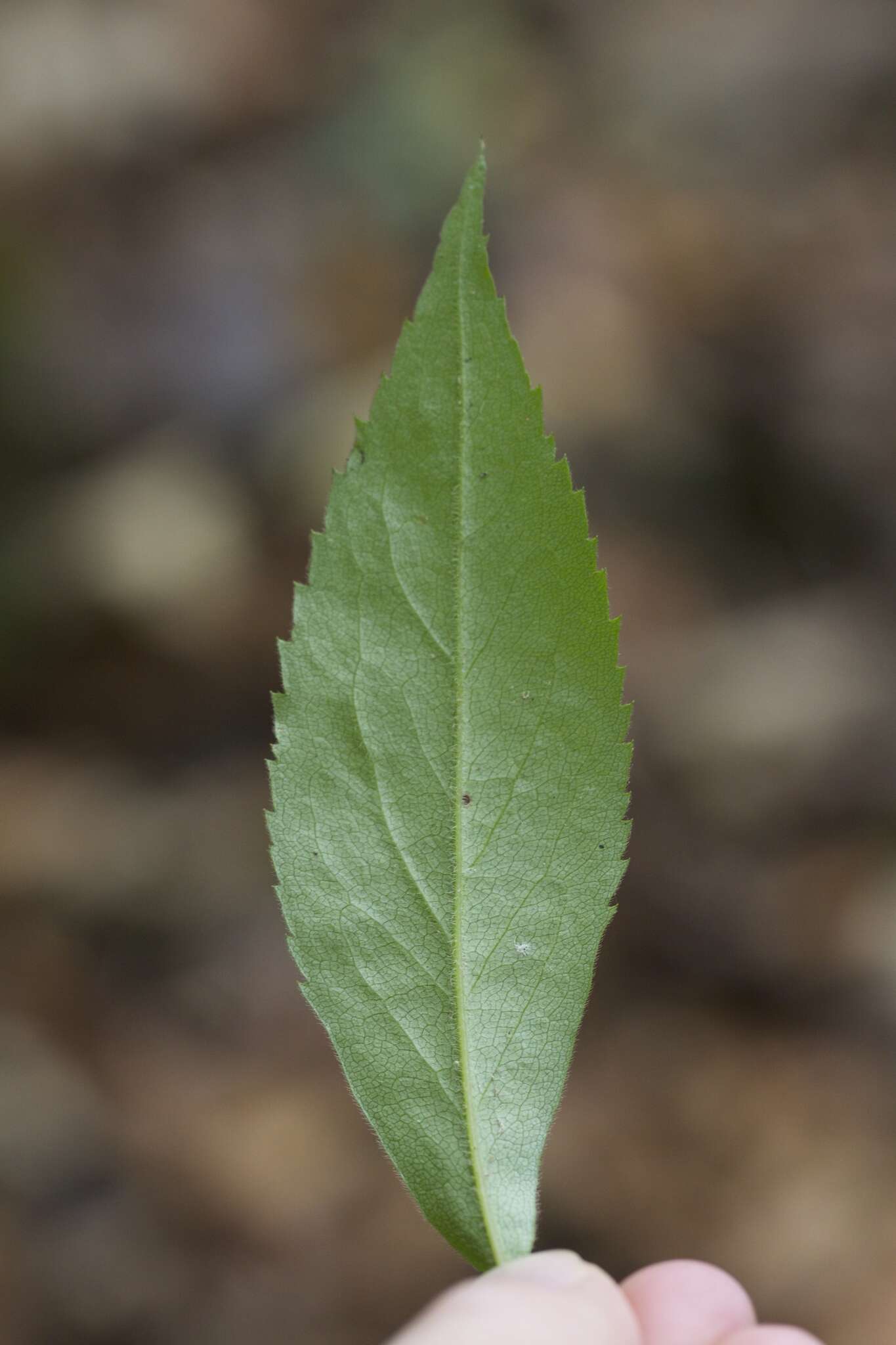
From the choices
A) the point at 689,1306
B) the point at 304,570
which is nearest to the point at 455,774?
the point at 689,1306

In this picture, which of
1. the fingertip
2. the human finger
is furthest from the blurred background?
the human finger

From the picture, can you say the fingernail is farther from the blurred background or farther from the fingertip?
the blurred background

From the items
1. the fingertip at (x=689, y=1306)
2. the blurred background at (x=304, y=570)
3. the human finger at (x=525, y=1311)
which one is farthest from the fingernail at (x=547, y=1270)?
the blurred background at (x=304, y=570)

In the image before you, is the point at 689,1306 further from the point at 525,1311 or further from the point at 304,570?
the point at 304,570

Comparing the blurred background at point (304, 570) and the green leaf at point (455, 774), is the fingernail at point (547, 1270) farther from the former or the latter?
the blurred background at point (304, 570)

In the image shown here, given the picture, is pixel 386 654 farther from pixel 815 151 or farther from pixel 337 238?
pixel 815 151

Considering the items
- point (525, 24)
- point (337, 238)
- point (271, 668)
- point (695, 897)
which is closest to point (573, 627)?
point (695, 897)
